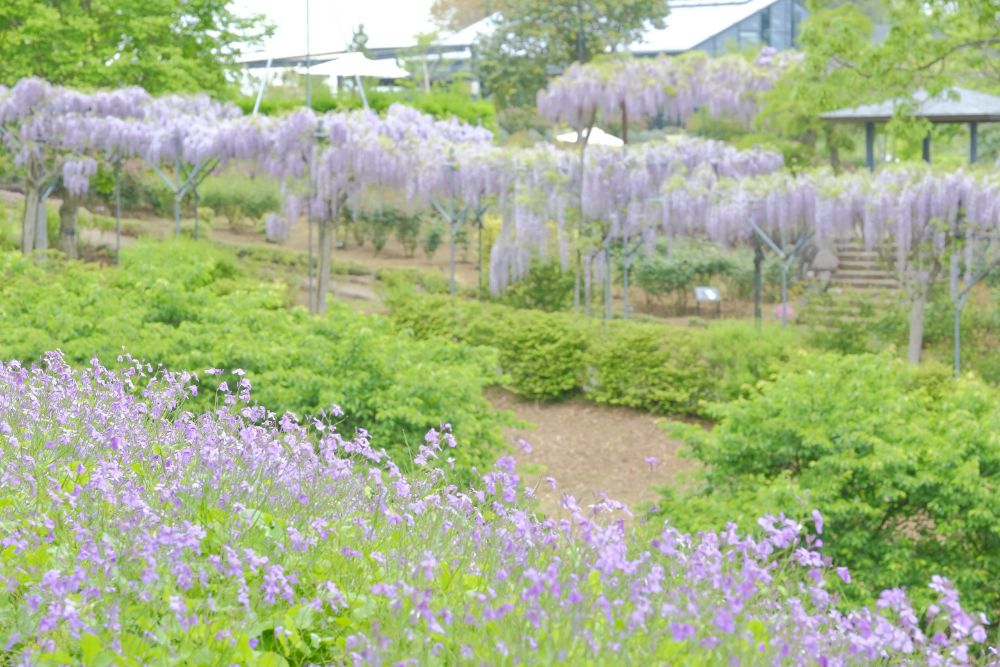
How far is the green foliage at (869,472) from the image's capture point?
691 centimetres

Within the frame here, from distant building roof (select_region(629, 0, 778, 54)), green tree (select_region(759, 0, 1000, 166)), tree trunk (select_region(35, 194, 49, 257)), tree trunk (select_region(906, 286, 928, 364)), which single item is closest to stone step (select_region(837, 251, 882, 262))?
green tree (select_region(759, 0, 1000, 166))

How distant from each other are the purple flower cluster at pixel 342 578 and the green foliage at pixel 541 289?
15280mm

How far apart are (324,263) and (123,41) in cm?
896

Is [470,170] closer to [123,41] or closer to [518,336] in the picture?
[518,336]

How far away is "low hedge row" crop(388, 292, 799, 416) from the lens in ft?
46.6

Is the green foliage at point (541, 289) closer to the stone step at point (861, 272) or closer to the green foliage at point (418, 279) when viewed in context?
the green foliage at point (418, 279)

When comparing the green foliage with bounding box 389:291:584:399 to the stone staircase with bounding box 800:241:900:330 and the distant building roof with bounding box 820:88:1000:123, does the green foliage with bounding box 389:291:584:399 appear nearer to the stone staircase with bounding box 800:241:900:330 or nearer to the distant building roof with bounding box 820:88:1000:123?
the stone staircase with bounding box 800:241:900:330

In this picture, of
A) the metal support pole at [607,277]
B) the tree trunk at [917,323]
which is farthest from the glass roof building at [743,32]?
the tree trunk at [917,323]

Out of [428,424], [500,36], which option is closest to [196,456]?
[428,424]

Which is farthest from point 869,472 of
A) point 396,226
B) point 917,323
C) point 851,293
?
point 396,226

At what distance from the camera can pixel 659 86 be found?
1988 centimetres

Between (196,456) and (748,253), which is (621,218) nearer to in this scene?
(748,253)

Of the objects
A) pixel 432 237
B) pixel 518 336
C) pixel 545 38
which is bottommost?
pixel 518 336

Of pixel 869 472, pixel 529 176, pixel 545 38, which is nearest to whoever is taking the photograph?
pixel 869 472
